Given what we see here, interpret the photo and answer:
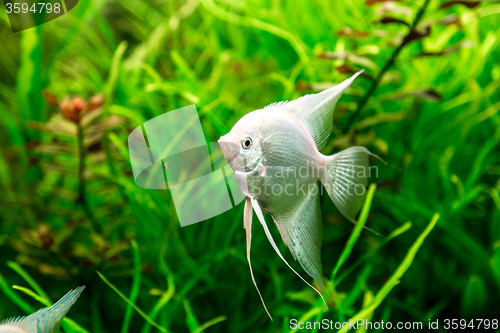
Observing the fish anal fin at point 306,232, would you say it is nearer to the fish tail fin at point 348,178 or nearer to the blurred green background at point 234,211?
the fish tail fin at point 348,178

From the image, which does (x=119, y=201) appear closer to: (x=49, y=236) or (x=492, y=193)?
(x=49, y=236)

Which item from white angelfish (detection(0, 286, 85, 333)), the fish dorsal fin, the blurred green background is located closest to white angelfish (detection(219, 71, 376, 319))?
the fish dorsal fin

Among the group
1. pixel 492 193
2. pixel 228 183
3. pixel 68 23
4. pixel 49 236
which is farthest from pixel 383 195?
pixel 68 23

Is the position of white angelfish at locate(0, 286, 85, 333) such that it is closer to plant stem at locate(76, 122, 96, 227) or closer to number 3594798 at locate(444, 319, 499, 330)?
plant stem at locate(76, 122, 96, 227)

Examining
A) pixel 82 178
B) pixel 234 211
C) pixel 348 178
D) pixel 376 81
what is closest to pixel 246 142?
pixel 348 178

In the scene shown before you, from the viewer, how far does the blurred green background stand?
1062 millimetres

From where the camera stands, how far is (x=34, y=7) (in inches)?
36.7

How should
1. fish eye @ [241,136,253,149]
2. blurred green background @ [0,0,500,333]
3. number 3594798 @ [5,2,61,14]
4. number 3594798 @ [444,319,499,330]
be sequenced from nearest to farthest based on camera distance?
fish eye @ [241,136,253,149] → number 3594798 @ [5,2,61,14] → blurred green background @ [0,0,500,333] → number 3594798 @ [444,319,499,330]

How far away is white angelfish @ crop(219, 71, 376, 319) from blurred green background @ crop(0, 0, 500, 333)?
8.2 inches

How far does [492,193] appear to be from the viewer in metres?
1.39

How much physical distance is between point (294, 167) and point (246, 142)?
9cm

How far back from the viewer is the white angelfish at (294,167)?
1.75 feet

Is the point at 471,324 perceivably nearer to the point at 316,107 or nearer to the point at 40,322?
the point at 316,107

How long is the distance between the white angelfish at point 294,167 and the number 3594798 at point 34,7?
699 mm
